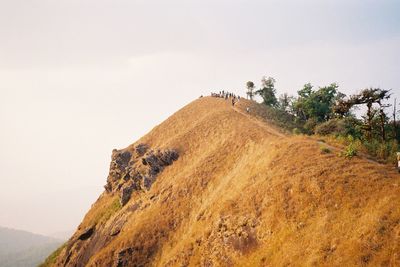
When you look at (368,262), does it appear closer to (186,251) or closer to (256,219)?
(256,219)

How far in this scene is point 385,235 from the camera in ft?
51.8

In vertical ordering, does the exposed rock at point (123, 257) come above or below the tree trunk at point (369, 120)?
below

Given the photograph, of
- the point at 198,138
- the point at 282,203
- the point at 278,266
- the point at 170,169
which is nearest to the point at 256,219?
the point at 282,203

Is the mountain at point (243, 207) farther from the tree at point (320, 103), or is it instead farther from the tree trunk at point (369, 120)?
the tree at point (320, 103)

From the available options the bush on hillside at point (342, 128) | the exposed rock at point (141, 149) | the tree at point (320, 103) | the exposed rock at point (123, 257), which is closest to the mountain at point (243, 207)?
the exposed rock at point (123, 257)

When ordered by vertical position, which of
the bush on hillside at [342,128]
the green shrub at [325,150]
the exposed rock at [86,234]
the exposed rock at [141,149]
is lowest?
the exposed rock at [86,234]

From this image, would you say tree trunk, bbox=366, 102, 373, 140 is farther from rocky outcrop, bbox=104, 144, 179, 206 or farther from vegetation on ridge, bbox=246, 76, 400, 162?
rocky outcrop, bbox=104, 144, 179, 206

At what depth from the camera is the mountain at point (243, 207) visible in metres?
17.4

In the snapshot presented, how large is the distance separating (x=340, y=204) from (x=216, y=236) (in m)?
10.3

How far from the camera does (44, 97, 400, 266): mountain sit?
17406mm

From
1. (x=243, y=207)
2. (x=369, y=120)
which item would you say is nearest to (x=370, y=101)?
(x=369, y=120)

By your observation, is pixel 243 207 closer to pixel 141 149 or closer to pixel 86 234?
pixel 86 234

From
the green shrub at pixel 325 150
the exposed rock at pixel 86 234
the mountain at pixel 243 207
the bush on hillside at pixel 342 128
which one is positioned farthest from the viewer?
the exposed rock at pixel 86 234

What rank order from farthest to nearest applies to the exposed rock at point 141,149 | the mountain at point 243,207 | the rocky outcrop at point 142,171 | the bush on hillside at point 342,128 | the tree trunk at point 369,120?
1. the exposed rock at point 141,149
2. the rocky outcrop at point 142,171
3. the bush on hillside at point 342,128
4. the tree trunk at point 369,120
5. the mountain at point 243,207
